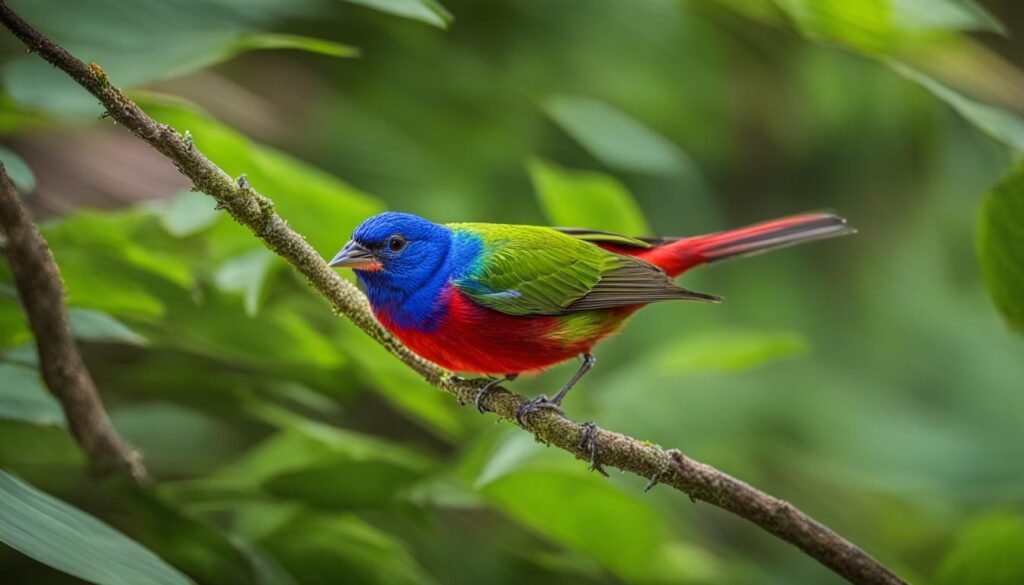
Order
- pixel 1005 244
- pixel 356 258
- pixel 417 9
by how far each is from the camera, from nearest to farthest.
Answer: pixel 417 9
pixel 1005 244
pixel 356 258

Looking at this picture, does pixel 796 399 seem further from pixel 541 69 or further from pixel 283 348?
pixel 283 348

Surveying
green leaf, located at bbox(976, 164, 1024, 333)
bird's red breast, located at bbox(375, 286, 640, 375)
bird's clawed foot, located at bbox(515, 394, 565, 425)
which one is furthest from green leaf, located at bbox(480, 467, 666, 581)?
green leaf, located at bbox(976, 164, 1024, 333)

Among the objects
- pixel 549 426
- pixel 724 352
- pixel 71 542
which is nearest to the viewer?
pixel 71 542

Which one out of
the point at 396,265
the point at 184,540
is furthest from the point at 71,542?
the point at 396,265

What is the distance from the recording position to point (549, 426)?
1.94 meters

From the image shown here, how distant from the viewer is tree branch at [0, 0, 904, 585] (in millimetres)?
1435

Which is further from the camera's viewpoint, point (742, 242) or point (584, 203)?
point (584, 203)

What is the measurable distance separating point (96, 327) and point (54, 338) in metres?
0.08

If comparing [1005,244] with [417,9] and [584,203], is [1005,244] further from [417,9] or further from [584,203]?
[584,203]

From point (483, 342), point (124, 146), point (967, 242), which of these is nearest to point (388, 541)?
point (483, 342)

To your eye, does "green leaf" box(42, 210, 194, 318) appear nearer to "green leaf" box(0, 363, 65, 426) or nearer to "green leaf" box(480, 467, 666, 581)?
"green leaf" box(0, 363, 65, 426)

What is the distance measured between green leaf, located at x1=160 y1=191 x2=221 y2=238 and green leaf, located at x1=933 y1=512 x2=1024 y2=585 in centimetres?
159

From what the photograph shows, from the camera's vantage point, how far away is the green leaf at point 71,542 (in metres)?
1.33

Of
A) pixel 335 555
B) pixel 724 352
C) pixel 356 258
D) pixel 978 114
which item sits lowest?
pixel 335 555
